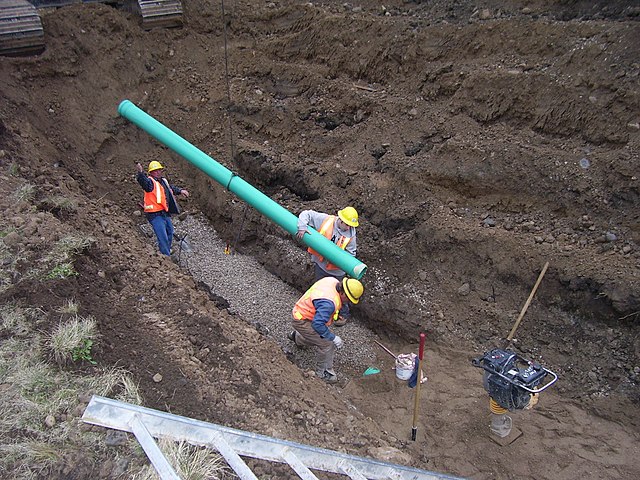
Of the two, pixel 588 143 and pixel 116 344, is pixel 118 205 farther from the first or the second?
pixel 588 143

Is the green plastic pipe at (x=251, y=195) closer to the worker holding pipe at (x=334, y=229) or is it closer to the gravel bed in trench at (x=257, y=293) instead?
the worker holding pipe at (x=334, y=229)

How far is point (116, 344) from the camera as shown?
4.63 m

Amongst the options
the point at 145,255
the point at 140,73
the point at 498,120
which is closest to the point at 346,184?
the point at 498,120

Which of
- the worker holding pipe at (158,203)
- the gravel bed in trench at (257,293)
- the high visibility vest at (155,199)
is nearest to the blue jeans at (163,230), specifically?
the worker holding pipe at (158,203)

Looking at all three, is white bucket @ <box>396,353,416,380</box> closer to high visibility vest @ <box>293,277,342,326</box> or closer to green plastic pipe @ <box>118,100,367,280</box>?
high visibility vest @ <box>293,277,342,326</box>

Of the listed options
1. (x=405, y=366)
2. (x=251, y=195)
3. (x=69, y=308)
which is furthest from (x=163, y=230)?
(x=405, y=366)

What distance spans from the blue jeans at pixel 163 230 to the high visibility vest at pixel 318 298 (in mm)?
2751

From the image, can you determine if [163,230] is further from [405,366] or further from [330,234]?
[405,366]

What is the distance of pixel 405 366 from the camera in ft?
18.0

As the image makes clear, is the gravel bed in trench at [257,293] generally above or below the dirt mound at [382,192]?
below

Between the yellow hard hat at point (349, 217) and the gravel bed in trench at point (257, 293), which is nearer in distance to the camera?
the yellow hard hat at point (349, 217)

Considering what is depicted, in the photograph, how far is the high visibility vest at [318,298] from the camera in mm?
5363

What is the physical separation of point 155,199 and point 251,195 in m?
1.38

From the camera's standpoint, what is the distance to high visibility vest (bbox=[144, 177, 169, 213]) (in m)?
7.07
